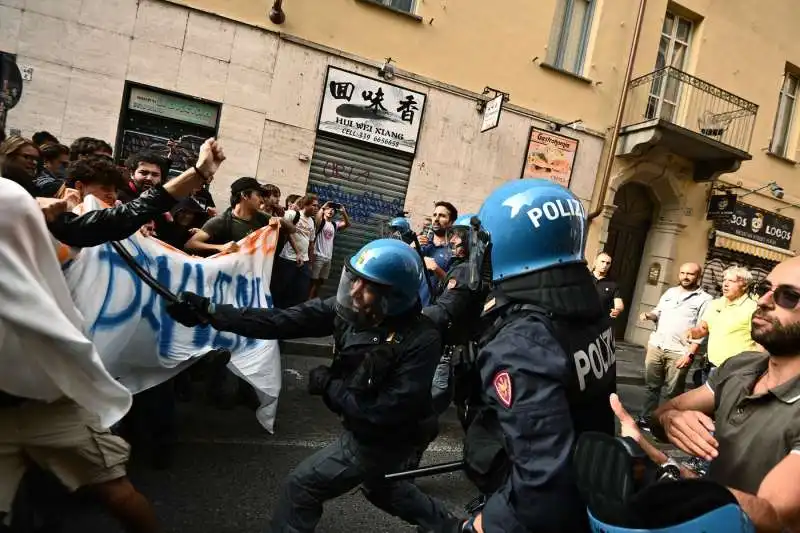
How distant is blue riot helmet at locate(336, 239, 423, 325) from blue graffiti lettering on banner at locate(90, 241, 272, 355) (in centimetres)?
163

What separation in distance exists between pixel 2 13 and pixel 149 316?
629 centimetres

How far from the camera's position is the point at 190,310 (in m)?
2.35

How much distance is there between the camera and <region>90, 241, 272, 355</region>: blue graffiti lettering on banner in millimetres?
3305

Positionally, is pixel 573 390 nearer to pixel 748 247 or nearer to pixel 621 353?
pixel 621 353

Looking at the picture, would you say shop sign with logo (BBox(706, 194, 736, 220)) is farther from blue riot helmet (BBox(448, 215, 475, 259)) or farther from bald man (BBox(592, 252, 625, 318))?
blue riot helmet (BBox(448, 215, 475, 259))

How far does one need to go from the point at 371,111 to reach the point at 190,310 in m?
7.45

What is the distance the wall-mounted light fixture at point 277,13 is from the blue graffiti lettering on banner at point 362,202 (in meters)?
2.59

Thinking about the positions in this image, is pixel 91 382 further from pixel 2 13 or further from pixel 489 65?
pixel 489 65

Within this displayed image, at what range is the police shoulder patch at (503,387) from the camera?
1331mm

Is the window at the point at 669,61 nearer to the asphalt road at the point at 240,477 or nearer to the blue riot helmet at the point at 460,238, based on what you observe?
the blue riot helmet at the point at 460,238

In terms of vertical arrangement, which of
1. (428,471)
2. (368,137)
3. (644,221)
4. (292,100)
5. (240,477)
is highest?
(292,100)

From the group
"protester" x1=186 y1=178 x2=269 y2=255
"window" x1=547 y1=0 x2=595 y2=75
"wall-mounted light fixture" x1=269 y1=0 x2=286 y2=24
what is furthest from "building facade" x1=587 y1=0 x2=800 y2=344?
"protester" x1=186 y1=178 x2=269 y2=255

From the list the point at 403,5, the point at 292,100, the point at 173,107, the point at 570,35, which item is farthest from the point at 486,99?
the point at 173,107

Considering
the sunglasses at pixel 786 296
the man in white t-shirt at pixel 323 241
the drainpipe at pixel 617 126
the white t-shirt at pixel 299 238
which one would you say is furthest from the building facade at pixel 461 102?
the sunglasses at pixel 786 296
